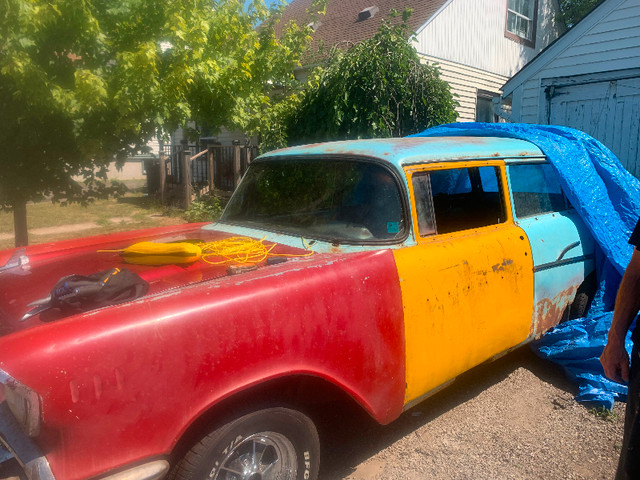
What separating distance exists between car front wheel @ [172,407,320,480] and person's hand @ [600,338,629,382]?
1226mm

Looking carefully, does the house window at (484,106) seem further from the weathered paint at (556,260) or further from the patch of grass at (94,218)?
the weathered paint at (556,260)

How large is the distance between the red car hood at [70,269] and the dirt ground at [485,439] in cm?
122

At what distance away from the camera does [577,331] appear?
365cm

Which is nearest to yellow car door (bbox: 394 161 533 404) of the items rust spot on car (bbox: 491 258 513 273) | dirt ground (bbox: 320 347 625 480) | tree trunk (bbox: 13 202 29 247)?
rust spot on car (bbox: 491 258 513 273)

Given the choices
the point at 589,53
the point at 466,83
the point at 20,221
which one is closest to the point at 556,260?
the point at 20,221

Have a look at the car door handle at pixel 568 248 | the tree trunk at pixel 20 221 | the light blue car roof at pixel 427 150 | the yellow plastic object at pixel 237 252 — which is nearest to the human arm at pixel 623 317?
the light blue car roof at pixel 427 150

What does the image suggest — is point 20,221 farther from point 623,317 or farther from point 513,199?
point 623,317

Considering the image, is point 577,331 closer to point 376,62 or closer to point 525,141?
point 525,141

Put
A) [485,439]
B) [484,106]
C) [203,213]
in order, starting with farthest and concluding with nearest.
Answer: [484,106], [203,213], [485,439]

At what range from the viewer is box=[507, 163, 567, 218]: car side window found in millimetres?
3486

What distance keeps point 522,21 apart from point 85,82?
49.0 ft

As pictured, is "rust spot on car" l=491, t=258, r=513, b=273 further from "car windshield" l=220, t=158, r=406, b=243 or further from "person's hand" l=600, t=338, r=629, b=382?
"person's hand" l=600, t=338, r=629, b=382

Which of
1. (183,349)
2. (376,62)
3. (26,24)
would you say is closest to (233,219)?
(183,349)

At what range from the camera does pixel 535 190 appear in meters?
3.73
